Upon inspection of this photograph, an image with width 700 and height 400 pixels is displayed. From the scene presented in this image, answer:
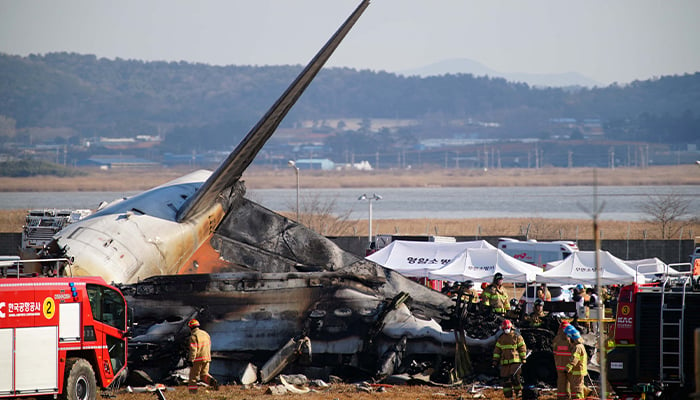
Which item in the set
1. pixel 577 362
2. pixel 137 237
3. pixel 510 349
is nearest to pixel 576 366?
pixel 577 362

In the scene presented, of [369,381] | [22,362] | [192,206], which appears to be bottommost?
[369,381]

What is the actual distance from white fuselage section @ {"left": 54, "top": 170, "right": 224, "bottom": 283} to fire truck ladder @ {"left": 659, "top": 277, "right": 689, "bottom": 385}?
46.0 feet

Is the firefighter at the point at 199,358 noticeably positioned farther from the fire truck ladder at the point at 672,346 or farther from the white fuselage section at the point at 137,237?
the fire truck ladder at the point at 672,346

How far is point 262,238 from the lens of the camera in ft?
109

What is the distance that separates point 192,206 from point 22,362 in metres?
13.2

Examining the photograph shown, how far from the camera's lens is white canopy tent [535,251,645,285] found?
128 feet

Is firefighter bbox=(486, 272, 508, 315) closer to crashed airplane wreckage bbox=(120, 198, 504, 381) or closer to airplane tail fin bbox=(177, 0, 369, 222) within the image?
crashed airplane wreckage bbox=(120, 198, 504, 381)

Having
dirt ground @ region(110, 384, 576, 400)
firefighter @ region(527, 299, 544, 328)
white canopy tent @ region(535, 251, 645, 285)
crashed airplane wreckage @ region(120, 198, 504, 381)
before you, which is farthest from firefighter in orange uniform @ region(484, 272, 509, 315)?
white canopy tent @ region(535, 251, 645, 285)

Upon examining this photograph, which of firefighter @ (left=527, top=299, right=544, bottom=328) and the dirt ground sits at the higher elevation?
firefighter @ (left=527, top=299, right=544, bottom=328)

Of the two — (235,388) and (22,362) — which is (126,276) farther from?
(22,362)

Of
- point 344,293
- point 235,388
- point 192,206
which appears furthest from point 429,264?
point 235,388

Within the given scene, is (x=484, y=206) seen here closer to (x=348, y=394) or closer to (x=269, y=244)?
(x=269, y=244)

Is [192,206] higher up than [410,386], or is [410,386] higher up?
[192,206]

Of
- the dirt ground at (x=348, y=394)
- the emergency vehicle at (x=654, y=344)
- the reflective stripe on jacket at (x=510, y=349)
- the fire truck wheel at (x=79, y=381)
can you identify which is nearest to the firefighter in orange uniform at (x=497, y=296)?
the dirt ground at (x=348, y=394)
